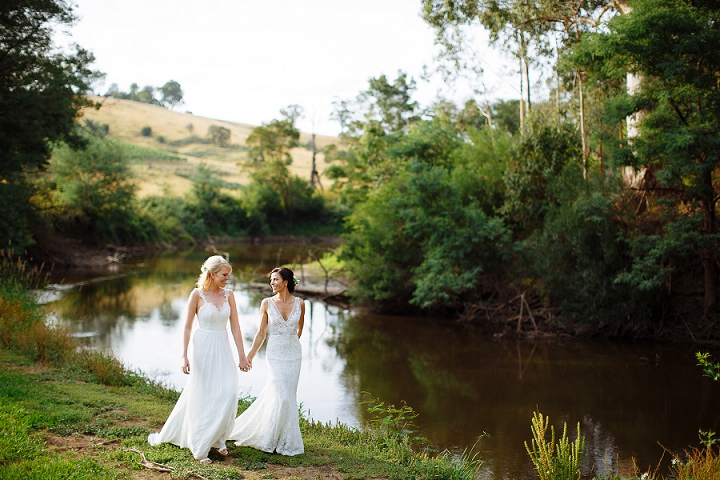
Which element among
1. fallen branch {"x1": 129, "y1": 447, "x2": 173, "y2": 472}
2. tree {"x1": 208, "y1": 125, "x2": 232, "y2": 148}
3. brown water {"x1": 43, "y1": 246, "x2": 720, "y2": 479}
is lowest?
brown water {"x1": 43, "y1": 246, "x2": 720, "y2": 479}

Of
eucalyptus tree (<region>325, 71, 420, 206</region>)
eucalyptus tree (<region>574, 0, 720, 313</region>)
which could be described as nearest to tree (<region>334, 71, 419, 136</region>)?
eucalyptus tree (<region>325, 71, 420, 206</region>)

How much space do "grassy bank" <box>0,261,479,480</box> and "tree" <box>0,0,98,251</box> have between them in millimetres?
14194

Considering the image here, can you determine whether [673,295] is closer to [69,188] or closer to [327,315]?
[327,315]

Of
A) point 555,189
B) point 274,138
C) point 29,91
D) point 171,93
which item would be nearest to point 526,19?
point 555,189

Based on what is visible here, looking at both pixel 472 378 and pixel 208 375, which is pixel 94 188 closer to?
pixel 472 378

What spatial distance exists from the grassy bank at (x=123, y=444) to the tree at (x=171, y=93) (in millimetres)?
124618

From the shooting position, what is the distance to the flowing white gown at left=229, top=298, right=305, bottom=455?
727 cm

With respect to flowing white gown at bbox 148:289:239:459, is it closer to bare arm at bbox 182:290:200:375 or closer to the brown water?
bare arm at bbox 182:290:200:375

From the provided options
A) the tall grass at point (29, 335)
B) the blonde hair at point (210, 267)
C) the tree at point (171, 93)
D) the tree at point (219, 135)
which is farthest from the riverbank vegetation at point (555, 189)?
the tree at point (171, 93)

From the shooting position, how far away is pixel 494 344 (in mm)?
19359

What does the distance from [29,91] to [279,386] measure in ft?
65.3

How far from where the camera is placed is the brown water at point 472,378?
437 inches

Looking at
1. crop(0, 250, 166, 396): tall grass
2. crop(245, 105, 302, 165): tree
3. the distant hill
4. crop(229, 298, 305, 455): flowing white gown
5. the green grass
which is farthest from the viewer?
the distant hill

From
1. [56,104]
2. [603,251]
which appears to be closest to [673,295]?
[603,251]
